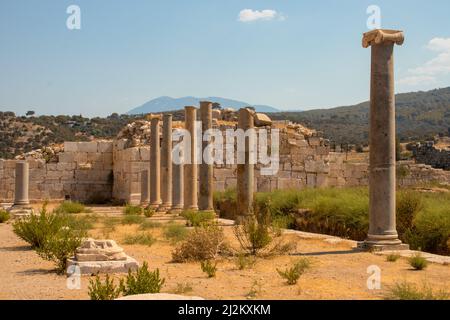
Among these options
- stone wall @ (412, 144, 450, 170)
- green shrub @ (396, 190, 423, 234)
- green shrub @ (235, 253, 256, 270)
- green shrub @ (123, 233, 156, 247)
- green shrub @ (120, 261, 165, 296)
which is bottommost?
green shrub @ (123, 233, 156, 247)

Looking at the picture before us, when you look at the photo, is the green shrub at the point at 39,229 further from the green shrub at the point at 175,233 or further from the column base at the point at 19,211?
the column base at the point at 19,211

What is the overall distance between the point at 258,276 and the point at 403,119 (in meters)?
90.9

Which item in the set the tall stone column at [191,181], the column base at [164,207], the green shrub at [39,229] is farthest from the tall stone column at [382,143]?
the column base at [164,207]

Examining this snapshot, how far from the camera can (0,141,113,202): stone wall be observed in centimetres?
2823

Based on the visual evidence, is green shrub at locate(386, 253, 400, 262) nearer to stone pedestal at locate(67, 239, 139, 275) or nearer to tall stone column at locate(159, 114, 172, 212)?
stone pedestal at locate(67, 239, 139, 275)

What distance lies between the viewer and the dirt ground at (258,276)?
743 centimetres

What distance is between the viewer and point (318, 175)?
2862 centimetres

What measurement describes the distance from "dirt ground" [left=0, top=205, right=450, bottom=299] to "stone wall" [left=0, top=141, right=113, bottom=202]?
16.3m

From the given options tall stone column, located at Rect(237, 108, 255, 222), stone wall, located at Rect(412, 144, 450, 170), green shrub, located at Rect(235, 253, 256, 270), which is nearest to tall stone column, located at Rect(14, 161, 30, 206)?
tall stone column, located at Rect(237, 108, 255, 222)

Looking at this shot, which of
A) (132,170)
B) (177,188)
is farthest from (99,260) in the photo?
(132,170)

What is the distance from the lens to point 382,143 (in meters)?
11.8

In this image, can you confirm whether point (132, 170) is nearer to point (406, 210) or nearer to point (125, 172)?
point (125, 172)

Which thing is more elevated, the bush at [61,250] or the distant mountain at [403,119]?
the distant mountain at [403,119]

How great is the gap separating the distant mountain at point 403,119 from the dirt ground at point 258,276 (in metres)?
56.7
